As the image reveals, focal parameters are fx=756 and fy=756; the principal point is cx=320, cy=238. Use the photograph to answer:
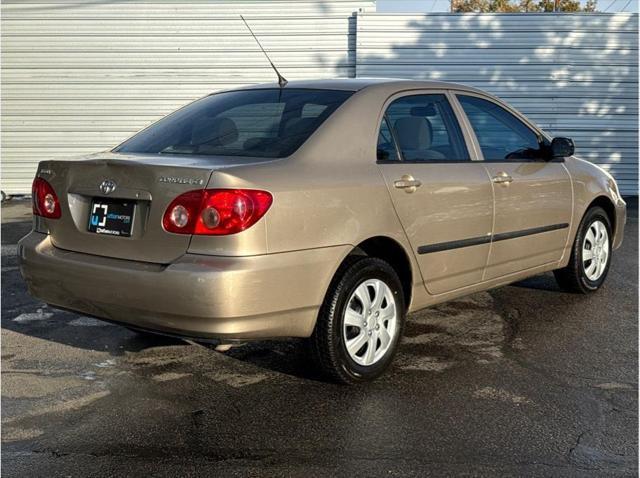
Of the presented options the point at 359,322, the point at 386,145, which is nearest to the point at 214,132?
the point at 386,145

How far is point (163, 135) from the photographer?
14.5 feet

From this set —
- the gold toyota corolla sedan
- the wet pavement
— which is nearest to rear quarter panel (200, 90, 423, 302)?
the gold toyota corolla sedan

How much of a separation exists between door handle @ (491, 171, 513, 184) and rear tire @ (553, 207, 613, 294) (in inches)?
47.1

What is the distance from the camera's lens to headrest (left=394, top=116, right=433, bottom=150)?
14.4ft

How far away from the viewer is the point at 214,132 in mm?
4254

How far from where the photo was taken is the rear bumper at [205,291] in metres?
3.38

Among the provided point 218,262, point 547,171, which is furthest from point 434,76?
point 218,262

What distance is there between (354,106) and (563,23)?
10438 mm

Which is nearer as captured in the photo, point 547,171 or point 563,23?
point 547,171

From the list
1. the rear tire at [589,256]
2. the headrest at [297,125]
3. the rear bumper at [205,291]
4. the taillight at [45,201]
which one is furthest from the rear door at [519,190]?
the taillight at [45,201]

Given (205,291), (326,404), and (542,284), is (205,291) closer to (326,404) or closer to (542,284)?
(326,404)

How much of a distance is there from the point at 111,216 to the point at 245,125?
3.14ft

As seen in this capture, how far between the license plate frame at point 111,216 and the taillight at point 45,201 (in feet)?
0.92

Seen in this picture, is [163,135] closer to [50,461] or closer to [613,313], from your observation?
[50,461]
